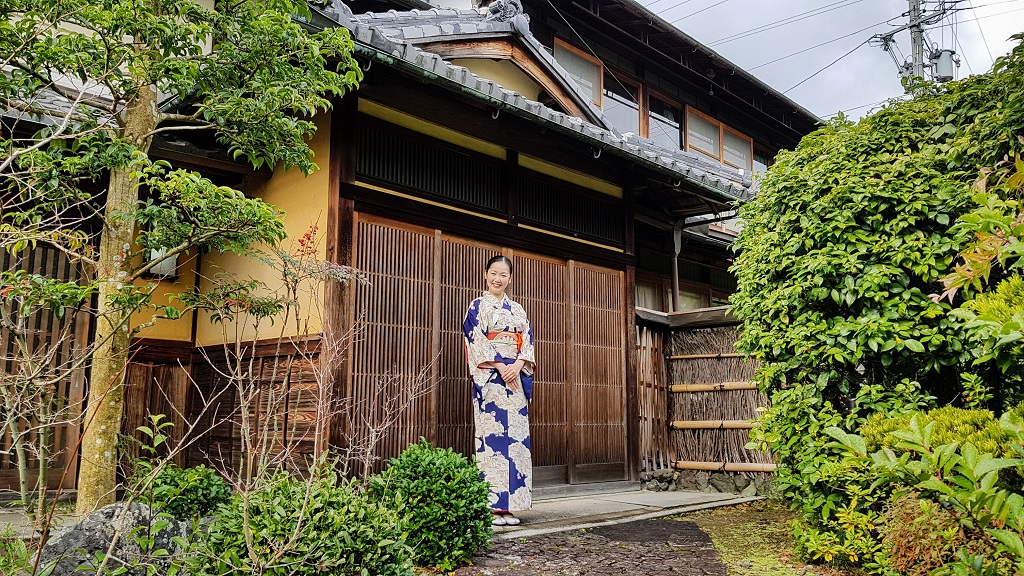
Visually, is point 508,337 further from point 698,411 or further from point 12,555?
point 698,411

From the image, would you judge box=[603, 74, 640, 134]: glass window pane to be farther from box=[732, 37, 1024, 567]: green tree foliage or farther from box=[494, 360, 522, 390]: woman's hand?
box=[732, 37, 1024, 567]: green tree foliage

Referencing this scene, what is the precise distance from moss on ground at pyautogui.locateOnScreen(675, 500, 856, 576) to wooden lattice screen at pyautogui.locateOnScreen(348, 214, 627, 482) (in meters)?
1.56

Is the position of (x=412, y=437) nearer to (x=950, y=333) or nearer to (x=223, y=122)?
(x=223, y=122)

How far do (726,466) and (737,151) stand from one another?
8.50 metres

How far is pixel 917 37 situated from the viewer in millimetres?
19781

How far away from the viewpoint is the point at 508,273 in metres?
6.14

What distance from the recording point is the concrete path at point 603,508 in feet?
19.3

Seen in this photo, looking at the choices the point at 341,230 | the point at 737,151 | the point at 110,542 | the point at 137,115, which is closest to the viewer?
the point at 110,542

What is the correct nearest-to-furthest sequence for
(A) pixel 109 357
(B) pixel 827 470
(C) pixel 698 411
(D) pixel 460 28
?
1. (A) pixel 109 357
2. (B) pixel 827 470
3. (D) pixel 460 28
4. (C) pixel 698 411

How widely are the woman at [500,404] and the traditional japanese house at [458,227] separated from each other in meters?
0.83

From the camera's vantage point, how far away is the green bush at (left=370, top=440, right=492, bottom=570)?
14.7 feet

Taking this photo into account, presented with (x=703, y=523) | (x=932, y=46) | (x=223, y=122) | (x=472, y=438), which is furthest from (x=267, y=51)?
(x=932, y=46)

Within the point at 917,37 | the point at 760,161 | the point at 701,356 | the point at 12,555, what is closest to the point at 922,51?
the point at 917,37

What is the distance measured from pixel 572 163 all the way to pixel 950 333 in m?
4.73
